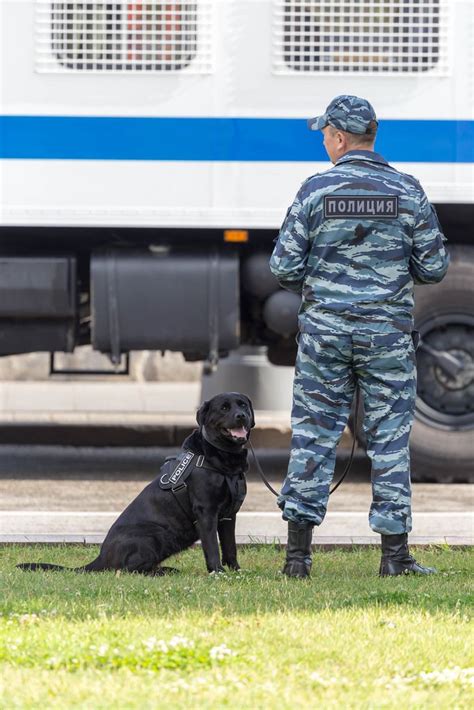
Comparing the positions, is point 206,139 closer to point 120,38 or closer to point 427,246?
point 120,38

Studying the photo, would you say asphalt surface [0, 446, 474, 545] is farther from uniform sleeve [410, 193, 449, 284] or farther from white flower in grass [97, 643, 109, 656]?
white flower in grass [97, 643, 109, 656]

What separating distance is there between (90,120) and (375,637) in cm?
468

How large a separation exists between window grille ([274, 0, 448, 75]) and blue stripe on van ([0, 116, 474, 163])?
0.34 meters

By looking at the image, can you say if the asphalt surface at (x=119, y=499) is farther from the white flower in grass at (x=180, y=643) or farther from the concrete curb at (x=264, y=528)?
the white flower in grass at (x=180, y=643)

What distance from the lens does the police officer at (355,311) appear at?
4922 mm

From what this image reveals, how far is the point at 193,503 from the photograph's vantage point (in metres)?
5.04

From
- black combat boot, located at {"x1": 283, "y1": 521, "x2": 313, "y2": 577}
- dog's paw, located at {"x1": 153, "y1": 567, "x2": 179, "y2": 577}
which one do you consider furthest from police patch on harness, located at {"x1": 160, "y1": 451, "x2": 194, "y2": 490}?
black combat boot, located at {"x1": 283, "y1": 521, "x2": 313, "y2": 577}

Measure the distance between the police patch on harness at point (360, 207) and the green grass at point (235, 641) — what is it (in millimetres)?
1355

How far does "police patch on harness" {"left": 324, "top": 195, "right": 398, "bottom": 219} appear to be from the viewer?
4.91 meters

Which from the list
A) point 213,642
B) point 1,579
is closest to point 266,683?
point 213,642

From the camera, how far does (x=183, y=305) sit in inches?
308

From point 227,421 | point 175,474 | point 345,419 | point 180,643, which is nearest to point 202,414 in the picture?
point 227,421

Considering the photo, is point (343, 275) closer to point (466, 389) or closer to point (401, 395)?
point (401, 395)

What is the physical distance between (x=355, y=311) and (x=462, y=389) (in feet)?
10.8
